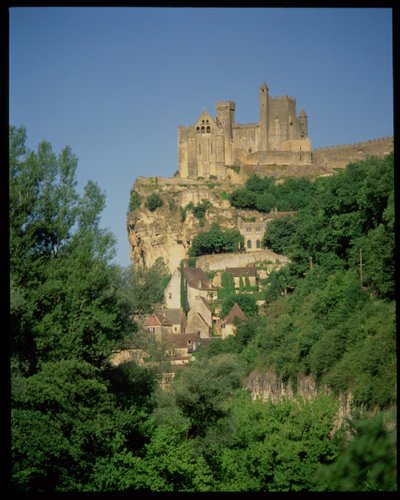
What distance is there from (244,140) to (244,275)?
1244 inches

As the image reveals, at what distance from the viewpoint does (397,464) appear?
21.8 feet

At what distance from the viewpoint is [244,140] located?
108 m

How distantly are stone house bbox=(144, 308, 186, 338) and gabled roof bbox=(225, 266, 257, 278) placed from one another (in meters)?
6.70

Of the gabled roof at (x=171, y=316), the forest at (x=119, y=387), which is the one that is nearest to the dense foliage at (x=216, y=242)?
the gabled roof at (x=171, y=316)

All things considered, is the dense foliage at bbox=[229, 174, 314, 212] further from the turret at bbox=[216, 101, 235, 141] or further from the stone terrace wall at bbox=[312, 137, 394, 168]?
the turret at bbox=[216, 101, 235, 141]

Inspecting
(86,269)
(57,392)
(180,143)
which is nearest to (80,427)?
(57,392)

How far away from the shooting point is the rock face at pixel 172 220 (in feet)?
301

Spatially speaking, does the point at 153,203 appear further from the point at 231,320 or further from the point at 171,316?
the point at 231,320

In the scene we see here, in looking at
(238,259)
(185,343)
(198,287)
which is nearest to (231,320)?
(185,343)

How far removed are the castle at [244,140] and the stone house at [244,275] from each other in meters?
23.6

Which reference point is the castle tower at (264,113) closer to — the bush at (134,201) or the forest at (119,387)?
the bush at (134,201)

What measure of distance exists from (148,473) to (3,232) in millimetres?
14596

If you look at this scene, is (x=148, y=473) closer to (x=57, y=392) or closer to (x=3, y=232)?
(x=57, y=392)

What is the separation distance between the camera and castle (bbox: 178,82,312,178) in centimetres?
10356
